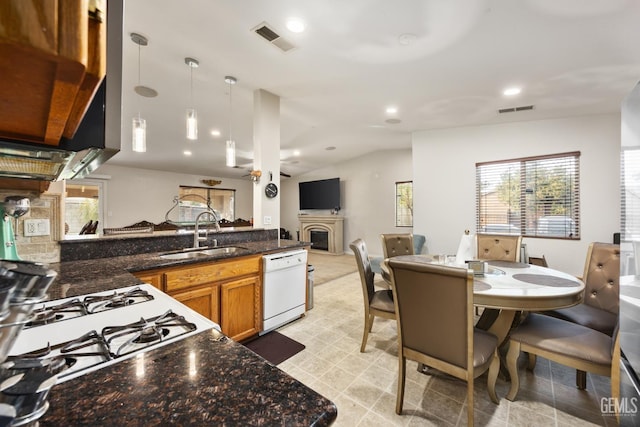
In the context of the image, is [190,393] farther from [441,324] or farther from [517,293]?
[517,293]

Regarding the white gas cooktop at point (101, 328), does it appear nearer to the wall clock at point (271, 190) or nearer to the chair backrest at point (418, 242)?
the wall clock at point (271, 190)

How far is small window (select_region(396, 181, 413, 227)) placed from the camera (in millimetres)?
6566

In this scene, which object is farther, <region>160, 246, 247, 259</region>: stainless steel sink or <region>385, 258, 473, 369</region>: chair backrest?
<region>160, 246, 247, 259</region>: stainless steel sink

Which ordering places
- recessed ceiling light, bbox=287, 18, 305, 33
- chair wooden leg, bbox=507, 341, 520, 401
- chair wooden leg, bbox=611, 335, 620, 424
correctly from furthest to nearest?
recessed ceiling light, bbox=287, 18, 305, 33 < chair wooden leg, bbox=507, 341, 520, 401 < chair wooden leg, bbox=611, 335, 620, 424

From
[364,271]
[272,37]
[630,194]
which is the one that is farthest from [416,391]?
[272,37]

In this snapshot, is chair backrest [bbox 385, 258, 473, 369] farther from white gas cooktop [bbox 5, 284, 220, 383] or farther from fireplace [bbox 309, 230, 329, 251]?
fireplace [bbox 309, 230, 329, 251]

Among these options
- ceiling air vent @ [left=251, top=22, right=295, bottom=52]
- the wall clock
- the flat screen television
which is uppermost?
ceiling air vent @ [left=251, top=22, right=295, bottom=52]

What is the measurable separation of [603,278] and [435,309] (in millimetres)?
1642

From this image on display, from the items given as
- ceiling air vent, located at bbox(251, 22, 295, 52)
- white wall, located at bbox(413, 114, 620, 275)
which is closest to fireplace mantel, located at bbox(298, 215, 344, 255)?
white wall, located at bbox(413, 114, 620, 275)

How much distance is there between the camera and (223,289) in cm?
225

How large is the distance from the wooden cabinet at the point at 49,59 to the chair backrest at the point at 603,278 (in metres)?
3.05

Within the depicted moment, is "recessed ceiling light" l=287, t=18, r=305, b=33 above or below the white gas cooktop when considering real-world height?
above

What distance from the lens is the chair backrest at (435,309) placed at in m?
1.40

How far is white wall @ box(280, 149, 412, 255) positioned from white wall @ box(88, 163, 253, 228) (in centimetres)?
498
